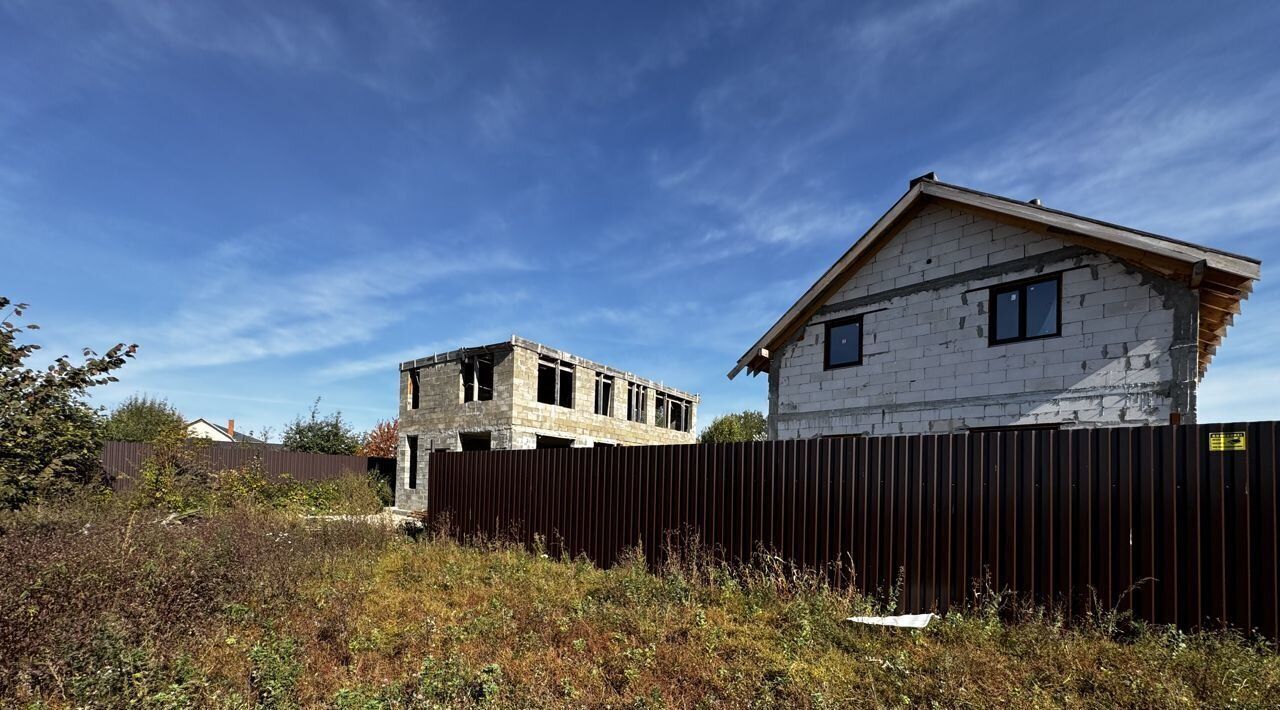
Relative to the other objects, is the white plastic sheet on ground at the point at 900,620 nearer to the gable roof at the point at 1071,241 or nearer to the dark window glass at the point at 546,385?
the gable roof at the point at 1071,241

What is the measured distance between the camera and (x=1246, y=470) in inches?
194

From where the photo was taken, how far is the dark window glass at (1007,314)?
9.90 m

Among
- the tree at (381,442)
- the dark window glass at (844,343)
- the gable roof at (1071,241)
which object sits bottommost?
the tree at (381,442)

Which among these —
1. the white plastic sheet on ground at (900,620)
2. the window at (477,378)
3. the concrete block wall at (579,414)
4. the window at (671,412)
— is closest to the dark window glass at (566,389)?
the concrete block wall at (579,414)

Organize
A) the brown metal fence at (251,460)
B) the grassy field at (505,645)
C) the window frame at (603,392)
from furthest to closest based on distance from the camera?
the window frame at (603,392) < the brown metal fence at (251,460) < the grassy field at (505,645)

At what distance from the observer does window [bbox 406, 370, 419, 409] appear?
23422 millimetres

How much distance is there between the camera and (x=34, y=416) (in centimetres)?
861

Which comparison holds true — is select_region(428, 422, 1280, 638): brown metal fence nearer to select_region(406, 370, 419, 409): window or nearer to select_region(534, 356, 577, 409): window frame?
select_region(534, 356, 577, 409): window frame

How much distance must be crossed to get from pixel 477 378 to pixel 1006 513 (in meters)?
18.5

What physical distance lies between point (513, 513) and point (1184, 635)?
8597 millimetres

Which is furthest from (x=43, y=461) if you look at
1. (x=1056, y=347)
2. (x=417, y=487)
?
(x=1056, y=347)

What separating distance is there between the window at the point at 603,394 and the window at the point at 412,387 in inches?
280

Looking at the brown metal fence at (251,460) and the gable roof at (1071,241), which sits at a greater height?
the gable roof at (1071,241)

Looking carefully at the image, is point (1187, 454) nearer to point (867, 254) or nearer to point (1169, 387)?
point (1169, 387)
